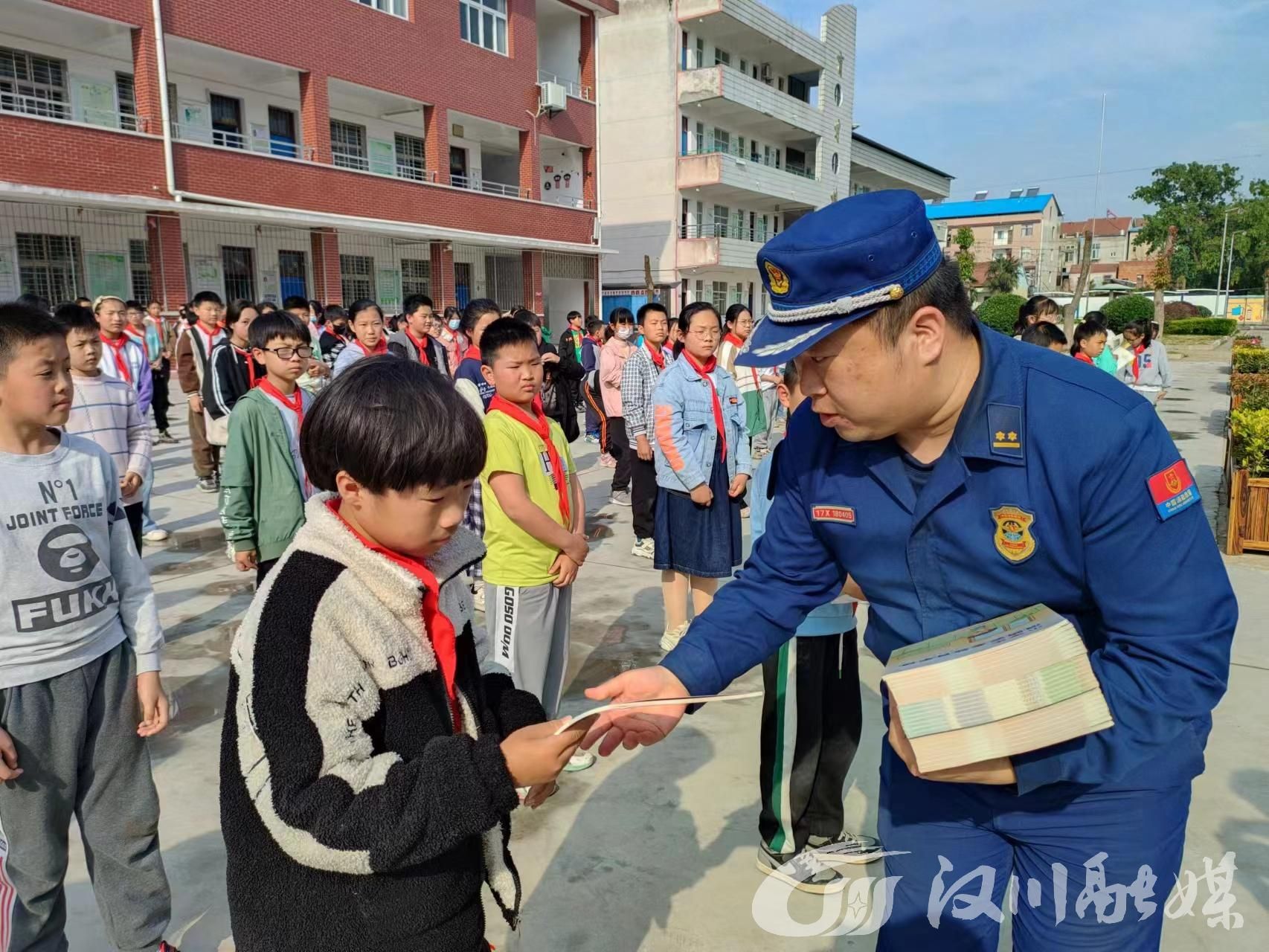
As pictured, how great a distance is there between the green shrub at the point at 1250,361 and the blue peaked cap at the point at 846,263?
39.2ft

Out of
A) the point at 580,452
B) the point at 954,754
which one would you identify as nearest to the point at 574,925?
the point at 954,754

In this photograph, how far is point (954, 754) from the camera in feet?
4.45

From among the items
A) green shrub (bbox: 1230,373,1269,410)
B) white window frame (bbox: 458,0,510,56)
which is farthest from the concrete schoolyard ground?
white window frame (bbox: 458,0,510,56)

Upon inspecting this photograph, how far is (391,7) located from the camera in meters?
19.3

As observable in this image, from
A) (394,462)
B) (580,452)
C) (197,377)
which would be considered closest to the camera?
(394,462)

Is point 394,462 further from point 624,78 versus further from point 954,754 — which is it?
point 624,78

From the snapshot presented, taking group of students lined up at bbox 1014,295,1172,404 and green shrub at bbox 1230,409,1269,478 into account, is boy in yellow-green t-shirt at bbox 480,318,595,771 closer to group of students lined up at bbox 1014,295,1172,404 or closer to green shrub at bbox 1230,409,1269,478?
group of students lined up at bbox 1014,295,1172,404

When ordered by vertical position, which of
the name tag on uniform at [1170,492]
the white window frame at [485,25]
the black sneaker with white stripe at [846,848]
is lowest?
the black sneaker with white stripe at [846,848]

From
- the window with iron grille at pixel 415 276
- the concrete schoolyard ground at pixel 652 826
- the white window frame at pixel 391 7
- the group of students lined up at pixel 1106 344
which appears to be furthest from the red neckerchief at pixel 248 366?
the white window frame at pixel 391 7

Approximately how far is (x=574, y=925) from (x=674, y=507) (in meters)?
2.41

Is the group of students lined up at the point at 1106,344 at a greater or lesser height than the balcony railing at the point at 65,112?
lesser

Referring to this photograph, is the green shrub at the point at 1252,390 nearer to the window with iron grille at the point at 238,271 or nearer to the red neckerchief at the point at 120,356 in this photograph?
the red neckerchief at the point at 120,356

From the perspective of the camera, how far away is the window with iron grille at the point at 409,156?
71.3ft

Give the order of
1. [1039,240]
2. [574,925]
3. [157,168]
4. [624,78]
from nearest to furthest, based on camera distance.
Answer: [574,925] → [157,168] → [624,78] → [1039,240]
